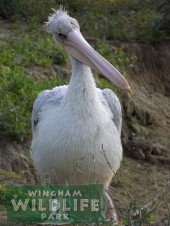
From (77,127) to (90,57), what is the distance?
65 centimetres

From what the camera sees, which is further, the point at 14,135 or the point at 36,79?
the point at 36,79

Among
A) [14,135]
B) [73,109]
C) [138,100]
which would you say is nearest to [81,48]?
[73,109]

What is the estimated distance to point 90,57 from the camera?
617 cm

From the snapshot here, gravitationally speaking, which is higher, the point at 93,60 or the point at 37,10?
the point at 37,10

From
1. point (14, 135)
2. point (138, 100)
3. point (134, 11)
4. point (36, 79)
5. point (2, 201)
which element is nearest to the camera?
point (2, 201)

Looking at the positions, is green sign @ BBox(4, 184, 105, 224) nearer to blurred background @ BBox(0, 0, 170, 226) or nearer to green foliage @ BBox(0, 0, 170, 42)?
blurred background @ BBox(0, 0, 170, 226)

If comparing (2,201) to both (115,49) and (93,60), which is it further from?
(115,49)

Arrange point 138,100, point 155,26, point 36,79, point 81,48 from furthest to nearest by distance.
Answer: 1. point 155,26
2. point 138,100
3. point 36,79
4. point 81,48

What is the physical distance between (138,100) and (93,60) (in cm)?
503

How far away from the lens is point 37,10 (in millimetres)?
13188

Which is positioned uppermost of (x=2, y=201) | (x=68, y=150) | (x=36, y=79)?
(x=36, y=79)

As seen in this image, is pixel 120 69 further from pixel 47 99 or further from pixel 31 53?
pixel 47 99

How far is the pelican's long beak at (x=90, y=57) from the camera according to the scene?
595 centimetres

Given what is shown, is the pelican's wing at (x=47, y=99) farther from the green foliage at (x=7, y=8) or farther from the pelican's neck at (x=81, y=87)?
the green foliage at (x=7, y=8)
